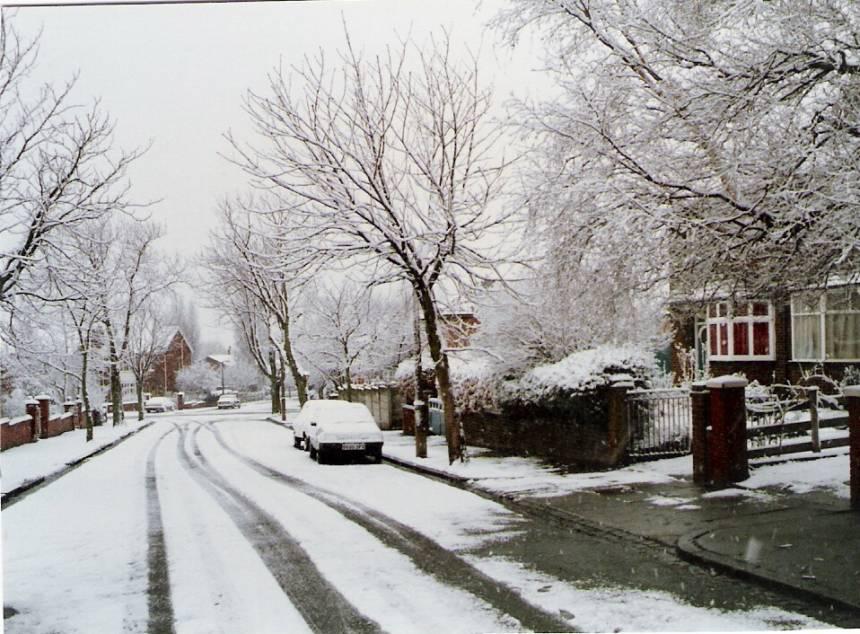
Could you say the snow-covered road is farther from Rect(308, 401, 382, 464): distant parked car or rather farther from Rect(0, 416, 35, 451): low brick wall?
Rect(308, 401, 382, 464): distant parked car

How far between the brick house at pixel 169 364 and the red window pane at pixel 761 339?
652 inches

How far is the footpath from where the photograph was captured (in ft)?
22.4

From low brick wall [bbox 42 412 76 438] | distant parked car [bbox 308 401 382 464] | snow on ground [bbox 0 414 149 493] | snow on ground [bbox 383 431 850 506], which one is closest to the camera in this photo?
snow on ground [bbox 383 431 850 506]

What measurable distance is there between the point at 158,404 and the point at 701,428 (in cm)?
4084

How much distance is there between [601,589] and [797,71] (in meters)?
5.14

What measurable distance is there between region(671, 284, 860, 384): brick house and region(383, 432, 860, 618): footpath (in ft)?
16.3

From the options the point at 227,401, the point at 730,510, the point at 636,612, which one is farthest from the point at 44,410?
the point at 227,401

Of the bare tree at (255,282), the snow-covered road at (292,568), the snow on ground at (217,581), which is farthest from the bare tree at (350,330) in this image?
the snow on ground at (217,581)

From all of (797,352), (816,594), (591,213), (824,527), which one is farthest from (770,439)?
(797,352)

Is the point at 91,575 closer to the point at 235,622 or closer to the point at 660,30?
the point at 235,622

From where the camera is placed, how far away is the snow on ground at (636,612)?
5.94 meters

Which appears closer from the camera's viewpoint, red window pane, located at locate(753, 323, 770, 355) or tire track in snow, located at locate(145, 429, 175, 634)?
tire track in snow, located at locate(145, 429, 175, 634)

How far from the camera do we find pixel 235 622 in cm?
616

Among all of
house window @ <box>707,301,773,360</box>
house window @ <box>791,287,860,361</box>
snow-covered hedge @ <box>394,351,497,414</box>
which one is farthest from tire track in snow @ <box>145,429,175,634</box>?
house window @ <box>707,301,773,360</box>
